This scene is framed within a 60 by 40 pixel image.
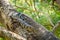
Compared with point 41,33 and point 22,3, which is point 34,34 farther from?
point 22,3

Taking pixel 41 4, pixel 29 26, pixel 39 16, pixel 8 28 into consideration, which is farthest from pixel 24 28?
pixel 41 4

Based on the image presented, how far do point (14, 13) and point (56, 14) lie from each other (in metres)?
1.26

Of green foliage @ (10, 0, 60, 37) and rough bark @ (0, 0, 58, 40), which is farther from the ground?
rough bark @ (0, 0, 58, 40)

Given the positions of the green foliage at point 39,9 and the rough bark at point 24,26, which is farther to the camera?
the green foliage at point 39,9

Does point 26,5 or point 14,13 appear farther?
point 26,5

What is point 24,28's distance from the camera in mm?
812

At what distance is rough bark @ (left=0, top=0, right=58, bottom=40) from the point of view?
0.76 meters

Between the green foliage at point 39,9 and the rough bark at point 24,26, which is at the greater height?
the rough bark at point 24,26

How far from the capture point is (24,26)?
812mm

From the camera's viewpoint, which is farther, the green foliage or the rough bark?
the green foliage

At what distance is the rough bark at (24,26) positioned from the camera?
761 mm

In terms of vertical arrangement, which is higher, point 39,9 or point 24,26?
point 24,26

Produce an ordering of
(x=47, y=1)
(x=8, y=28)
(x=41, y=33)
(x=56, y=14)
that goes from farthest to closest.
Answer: (x=47, y=1), (x=56, y=14), (x=8, y=28), (x=41, y=33)

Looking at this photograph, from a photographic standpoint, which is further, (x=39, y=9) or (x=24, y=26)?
(x=39, y=9)
